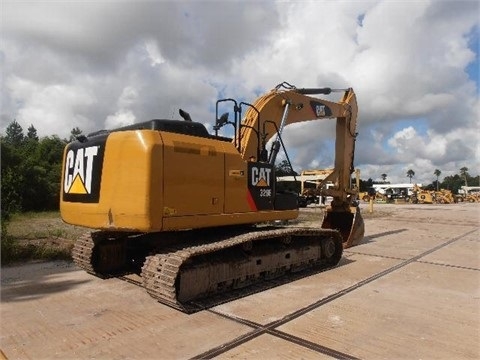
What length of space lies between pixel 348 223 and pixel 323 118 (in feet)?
9.58

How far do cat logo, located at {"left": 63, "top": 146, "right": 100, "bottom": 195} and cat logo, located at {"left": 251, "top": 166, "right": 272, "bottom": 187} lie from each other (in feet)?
7.50

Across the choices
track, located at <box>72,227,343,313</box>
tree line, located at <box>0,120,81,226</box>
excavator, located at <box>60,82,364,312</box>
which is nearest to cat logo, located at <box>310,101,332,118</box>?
excavator, located at <box>60,82,364,312</box>

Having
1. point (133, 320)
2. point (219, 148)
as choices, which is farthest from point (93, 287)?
point (219, 148)

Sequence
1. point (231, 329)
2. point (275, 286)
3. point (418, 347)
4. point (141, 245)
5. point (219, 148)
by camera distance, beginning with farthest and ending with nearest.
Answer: point (141, 245), point (275, 286), point (219, 148), point (231, 329), point (418, 347)

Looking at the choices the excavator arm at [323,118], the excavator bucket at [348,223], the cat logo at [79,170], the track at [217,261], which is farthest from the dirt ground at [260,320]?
the excavator bucket at [348,223]

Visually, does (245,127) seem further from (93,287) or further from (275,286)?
(93,287)

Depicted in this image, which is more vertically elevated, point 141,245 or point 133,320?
point 141,245

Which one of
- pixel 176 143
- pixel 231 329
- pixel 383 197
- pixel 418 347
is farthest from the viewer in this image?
pixel 383 197

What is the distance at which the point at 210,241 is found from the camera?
5.63 m

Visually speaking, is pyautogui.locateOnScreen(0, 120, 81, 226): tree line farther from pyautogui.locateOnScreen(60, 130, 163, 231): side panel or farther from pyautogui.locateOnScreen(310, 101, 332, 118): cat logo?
pyautogui.locateOnScreen(310, 101, 332, 118): cat logo

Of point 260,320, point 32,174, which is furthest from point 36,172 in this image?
point 260,320

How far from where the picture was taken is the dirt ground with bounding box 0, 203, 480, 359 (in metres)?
3.77

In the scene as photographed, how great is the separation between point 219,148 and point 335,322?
2.67 metres

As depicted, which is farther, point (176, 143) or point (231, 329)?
point (176, 143)
